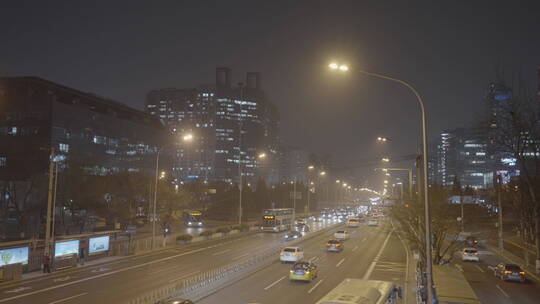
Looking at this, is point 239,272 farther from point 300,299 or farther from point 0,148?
point 0,148

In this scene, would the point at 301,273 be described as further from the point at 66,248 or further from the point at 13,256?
the point at 13,256

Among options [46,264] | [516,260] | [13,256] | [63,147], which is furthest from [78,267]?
[63,147]

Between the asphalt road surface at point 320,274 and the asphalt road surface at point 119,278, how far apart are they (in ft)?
15.7

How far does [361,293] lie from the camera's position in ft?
49.0

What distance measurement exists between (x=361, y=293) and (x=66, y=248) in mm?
26005

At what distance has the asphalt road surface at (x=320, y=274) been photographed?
22781 millimetres

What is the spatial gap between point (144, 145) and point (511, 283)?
363 ft

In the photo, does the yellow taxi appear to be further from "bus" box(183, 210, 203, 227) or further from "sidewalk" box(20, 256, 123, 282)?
"bus" box(183, 210, 203, 227)

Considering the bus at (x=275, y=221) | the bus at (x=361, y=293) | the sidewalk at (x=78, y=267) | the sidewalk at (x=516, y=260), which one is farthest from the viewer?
the bus at (x=275, y=221)

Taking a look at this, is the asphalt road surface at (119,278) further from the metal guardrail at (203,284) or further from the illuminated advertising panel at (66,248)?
the metal guardrail at (203,284)

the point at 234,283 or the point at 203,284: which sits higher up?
the point at 203,284

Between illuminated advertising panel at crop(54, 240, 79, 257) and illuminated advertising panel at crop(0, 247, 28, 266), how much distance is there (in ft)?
7.99

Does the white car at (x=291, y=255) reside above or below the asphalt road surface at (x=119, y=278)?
above

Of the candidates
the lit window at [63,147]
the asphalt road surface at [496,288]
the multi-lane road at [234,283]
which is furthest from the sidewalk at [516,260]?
the lit window at [63,147]
